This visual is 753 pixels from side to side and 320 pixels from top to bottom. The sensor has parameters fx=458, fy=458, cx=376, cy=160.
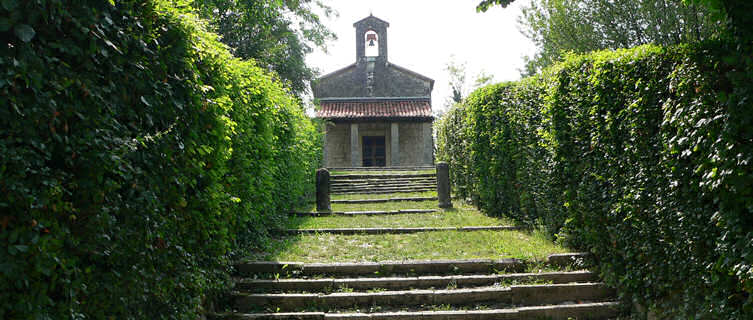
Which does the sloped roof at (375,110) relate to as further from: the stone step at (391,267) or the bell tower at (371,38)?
the stone step at (391,267)

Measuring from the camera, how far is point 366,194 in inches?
583

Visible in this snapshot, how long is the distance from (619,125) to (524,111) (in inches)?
110

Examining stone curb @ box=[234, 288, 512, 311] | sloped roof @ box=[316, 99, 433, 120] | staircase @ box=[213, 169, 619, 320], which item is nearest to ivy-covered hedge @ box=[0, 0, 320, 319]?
stone curb @ box=[234, 288, 512, 311]

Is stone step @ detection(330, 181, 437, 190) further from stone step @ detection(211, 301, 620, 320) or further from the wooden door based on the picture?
stone step @ detection(211, 301, 620, 320)

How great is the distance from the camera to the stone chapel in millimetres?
24609

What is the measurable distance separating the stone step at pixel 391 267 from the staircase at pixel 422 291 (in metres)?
0.01

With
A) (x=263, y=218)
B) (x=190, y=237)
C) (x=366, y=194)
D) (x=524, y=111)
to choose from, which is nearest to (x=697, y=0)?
(x=524, y=111)

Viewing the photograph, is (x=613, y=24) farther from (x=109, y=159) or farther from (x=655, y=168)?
(x=109, y=159)

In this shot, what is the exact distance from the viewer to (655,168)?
435cm

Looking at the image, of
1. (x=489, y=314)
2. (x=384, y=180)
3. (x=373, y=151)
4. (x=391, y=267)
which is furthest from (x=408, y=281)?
(x=373, y=151)

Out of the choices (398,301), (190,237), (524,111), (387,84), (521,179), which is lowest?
(398,301)

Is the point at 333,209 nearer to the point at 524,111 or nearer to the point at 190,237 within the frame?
the point at 524,111

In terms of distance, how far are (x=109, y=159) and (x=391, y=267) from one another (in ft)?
14.0

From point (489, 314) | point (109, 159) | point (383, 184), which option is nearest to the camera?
point (109, 159)
